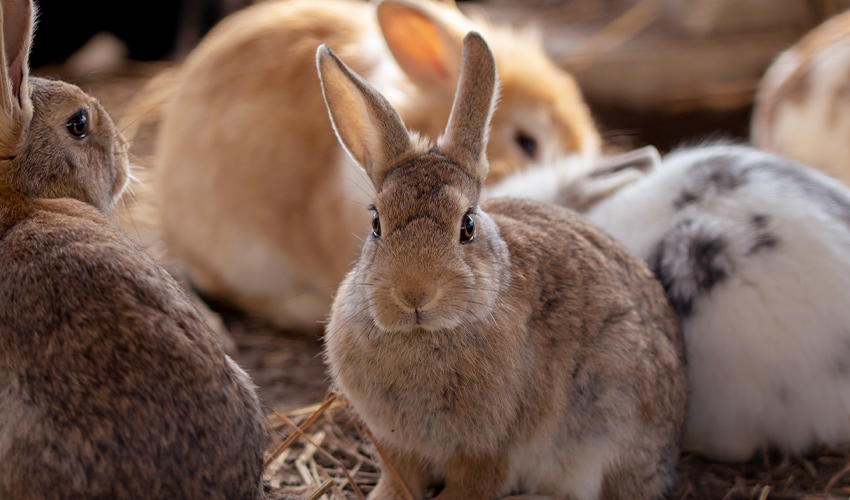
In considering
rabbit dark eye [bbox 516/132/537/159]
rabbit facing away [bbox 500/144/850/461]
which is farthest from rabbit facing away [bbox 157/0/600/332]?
rabbit facing away [bbox 500/144/850/461]

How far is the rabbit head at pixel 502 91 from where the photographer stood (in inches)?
140

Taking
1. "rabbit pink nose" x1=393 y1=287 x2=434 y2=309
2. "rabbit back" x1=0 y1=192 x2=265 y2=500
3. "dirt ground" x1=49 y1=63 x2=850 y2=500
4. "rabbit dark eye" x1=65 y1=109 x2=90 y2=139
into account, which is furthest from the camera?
"dirt ground" x1=49 y1=63 x2=850 y2=500

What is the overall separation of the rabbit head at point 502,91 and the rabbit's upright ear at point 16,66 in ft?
5.60

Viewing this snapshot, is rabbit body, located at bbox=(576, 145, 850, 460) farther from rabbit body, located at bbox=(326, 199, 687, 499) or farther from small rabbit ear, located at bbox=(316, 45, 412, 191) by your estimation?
small rabbit ear, located at bbox=(316, 45, 412, 191)

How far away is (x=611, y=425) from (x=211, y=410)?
111 cm

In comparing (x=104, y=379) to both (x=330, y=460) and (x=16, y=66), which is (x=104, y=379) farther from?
(x=330, y=460)

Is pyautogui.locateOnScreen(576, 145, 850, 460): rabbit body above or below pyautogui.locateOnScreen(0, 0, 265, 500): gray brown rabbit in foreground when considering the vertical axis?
below

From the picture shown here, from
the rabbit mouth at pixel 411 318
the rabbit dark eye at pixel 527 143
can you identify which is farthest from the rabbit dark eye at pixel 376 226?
the rabbit dark eye at pixel 527 143

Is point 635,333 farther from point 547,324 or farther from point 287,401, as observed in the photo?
point 287,401

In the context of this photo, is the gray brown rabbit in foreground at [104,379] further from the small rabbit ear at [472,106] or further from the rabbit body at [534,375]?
the small rabbit ear at [472,106]

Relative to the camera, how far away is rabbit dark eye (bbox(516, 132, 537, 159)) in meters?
3.74

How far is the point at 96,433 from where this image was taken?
1.62 meters

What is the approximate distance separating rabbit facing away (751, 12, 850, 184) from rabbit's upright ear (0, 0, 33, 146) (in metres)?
3.56

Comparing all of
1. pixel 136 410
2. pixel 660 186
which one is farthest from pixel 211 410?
pixel 660 186
